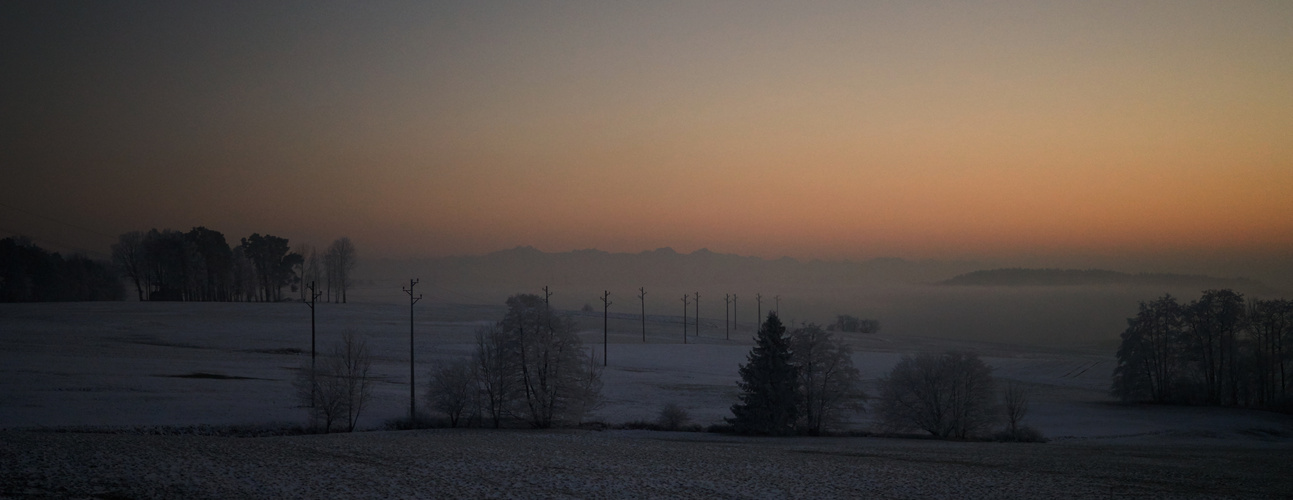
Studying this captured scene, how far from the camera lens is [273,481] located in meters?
16.8

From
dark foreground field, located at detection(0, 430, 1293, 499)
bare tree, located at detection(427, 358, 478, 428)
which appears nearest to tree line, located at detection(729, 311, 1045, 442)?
dark foreground field, located at detection(0, 430, 1293, 499)

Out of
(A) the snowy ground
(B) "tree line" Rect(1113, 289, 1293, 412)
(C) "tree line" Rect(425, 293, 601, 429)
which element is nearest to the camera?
(A) the snowy ground

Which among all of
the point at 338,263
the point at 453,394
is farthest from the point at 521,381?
the point at 338,263

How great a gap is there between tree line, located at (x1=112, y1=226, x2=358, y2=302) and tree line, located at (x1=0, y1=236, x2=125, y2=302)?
160 inches

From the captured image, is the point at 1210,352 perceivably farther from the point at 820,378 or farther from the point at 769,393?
the point at 769,393

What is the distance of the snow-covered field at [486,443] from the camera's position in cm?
1770

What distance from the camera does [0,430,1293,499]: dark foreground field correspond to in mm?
16125

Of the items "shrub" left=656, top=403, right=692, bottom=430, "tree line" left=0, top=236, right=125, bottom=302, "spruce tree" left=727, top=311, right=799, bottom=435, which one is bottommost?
"shrub" left=656, top=403, right=692, bottom=430

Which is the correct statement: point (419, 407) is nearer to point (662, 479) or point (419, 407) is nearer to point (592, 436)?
point (592, 436)

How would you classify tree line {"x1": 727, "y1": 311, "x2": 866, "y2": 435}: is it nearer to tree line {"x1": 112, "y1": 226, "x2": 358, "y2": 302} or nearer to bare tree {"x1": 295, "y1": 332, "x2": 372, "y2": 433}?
bare tree {"x1": 295, "y1": 332, "x2": 372, "y2": 433}

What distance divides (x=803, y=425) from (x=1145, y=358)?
34.9m

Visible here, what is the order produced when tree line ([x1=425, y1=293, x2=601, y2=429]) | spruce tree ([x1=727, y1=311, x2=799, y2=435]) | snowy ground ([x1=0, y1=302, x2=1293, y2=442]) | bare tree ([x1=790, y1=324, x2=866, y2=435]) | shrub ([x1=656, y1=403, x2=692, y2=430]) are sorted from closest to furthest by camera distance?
snowy ground ([x1=0, y1=302, x2=1293, y2=442]), tree line ([x1=425, y1=293, x2=601, y2=429]), spruce tree ([x1=727, y1=311, x2=799, y2=435]), shrub ([x1=656, y1=403, x2=692, y2=430]), bare tree ([x1=790, y1=324, x2=866, y2=435])

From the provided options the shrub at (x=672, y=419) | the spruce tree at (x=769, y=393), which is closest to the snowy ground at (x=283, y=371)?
the shrub at (x=672, y=419)

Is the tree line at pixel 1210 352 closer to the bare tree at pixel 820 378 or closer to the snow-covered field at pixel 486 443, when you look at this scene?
the snow-covered field at pixel 486 443
